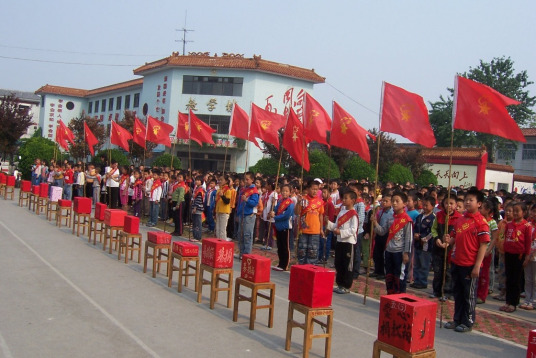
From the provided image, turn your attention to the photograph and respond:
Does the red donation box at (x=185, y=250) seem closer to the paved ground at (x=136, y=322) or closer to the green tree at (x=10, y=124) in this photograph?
the paved ground at (x=136, y=322)

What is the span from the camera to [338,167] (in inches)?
1058

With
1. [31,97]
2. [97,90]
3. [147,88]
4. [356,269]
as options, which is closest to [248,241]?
[356,269]

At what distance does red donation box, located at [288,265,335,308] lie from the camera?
5.84m

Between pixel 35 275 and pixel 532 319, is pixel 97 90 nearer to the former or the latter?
pixel 35 275

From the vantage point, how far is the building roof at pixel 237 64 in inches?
1608

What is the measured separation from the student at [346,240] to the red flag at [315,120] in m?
1.97

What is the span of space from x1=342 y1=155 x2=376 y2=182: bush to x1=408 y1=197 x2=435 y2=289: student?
588 inches

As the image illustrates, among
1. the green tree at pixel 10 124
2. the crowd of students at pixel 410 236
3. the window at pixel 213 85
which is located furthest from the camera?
the window at pixel 213 85

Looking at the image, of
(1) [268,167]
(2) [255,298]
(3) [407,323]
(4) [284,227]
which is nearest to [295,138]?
(4) [284,227]

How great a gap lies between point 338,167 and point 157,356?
2193 cm

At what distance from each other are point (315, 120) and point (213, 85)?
31920 mm

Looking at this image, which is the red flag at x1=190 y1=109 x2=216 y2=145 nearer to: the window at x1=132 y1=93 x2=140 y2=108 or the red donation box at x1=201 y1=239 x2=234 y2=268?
the red donation box at x1=201 y1=239 x2=234 y2=268

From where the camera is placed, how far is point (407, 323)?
4.59 m

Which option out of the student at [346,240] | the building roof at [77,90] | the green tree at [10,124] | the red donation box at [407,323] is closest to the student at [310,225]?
the student at [346,240]
